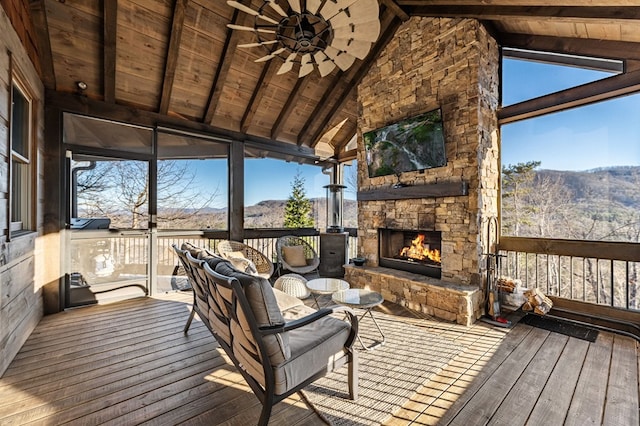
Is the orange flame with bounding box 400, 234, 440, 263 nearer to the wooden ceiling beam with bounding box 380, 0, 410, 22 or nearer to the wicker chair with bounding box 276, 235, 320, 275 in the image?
the wicker chair with bounding box 276, 235, 320, 275

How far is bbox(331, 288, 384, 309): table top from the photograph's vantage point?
9.34 ft

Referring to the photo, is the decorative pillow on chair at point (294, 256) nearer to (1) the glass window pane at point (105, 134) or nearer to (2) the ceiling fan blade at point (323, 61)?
(1) the glass window pane at point (105, 134)

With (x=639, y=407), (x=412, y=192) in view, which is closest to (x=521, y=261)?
(x=412, y=192)

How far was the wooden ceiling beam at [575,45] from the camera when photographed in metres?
3.12

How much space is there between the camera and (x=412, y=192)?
13.9 ft

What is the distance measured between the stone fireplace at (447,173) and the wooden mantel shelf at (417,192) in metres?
0.01

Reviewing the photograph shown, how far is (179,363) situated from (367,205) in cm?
364

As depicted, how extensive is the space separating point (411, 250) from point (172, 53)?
465cm

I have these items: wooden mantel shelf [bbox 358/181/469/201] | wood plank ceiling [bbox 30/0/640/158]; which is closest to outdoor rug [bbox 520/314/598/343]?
wooden mantel shelf [bbox 358/181/469/201]

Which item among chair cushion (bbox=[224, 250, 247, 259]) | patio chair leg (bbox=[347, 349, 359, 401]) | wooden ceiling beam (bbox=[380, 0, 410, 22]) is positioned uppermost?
wooden ceiling beam (bbox=[380, 0, 410, 22])

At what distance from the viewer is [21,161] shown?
10.2ft

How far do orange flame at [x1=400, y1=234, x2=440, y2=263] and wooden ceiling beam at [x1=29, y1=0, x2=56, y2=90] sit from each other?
18.4 ft

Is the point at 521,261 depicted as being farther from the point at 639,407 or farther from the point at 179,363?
the point at 179,363

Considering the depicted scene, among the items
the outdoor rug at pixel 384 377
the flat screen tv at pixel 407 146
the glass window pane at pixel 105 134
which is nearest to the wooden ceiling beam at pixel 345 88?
the flat screen tv at pixel 407 146
